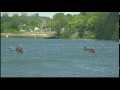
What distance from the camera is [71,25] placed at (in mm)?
7883

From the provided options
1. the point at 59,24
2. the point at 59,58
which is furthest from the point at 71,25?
the point at 59,58

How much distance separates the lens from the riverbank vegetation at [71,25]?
7.70m

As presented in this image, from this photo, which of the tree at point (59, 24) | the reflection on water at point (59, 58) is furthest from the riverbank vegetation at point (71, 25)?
the reflection on water at point (59, 58)

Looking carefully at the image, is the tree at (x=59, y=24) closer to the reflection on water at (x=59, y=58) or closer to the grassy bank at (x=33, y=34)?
the grassy bank at (x=33, y=34)

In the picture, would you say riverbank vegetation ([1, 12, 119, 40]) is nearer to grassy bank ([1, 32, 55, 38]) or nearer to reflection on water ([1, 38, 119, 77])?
grassy bank ([1, 32, 55, 38])

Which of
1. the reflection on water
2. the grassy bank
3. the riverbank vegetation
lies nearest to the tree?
the riverbank vegetation

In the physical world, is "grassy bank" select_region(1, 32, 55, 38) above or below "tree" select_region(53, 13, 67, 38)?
below

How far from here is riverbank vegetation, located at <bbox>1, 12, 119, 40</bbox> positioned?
7.70m

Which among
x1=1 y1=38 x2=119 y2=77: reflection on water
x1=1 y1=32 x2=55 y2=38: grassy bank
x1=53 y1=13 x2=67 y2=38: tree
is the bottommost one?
x1=1 y1=38 x2=119 y2=77: reflection on water

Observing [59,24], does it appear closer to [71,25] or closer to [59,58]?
[71,25]
